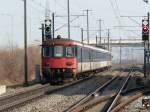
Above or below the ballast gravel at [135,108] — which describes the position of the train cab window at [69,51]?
above

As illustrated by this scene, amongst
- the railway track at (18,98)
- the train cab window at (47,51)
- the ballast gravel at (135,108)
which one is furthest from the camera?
the train cab window at (47,51)

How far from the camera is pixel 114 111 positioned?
15.7 metres

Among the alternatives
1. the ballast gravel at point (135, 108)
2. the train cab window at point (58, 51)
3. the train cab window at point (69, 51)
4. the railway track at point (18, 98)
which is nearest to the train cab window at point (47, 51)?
the train cab window at point (58, 51)

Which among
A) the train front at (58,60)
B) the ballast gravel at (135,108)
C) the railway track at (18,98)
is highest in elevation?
the train front at (58,60)

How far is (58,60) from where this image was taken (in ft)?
102

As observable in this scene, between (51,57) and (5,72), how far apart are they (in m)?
18.3

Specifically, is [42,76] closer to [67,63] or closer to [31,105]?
[67,63]

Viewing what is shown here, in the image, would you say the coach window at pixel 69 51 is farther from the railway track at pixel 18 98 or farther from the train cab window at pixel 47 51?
the railway track at pixel 18 98

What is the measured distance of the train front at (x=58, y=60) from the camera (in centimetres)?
3108

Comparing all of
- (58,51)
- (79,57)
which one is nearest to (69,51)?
(58,51)

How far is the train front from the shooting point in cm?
3108

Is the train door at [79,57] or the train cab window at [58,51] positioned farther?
the train door at [79,57]

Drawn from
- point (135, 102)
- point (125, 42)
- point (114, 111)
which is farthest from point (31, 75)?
point (125, 42)

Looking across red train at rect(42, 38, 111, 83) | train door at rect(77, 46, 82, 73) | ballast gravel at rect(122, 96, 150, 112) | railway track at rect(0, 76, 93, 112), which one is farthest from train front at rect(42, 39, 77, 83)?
ballast gravel at rect(122, 96, 150, 112)
